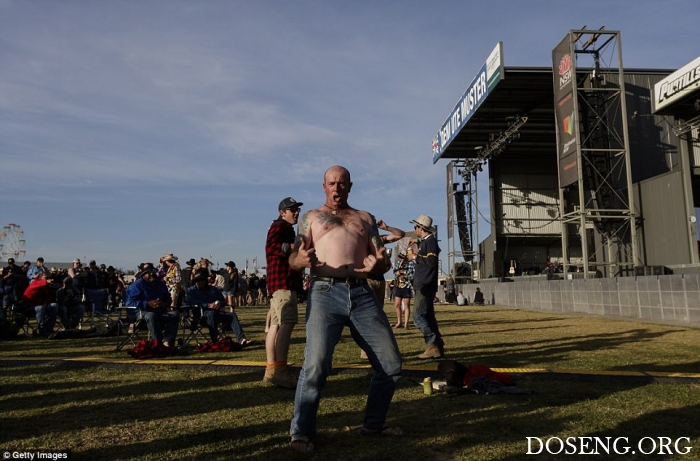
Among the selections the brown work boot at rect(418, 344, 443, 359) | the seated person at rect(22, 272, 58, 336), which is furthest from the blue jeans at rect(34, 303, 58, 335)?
the brown work boot at rect(418, 344, 443, 359)

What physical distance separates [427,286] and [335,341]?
4517 millimetres

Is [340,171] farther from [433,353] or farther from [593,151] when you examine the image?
[593,151]

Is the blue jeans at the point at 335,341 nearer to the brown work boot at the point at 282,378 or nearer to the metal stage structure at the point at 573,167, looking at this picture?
the brown work boot at the point at 282,378

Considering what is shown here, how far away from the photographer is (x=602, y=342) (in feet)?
32.2

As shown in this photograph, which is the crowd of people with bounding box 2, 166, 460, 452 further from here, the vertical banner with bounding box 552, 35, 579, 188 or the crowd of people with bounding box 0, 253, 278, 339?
the vertical banner with bounding box 552, 35, 579, 188

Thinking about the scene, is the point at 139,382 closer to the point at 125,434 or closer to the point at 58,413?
the point at 58,413

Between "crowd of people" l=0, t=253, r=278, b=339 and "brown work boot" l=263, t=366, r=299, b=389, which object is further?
"crowd of people" l=0, t=253, r=278, b=339

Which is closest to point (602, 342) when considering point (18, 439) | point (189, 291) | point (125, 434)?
point (189, 291)

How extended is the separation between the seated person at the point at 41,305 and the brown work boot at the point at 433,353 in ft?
28.2

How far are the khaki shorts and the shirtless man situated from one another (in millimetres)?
2162

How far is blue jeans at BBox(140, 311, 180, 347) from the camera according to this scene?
867 centimetres

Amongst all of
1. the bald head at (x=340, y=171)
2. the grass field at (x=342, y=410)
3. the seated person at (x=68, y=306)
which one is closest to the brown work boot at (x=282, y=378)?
the grass field at (x=342, y=410)

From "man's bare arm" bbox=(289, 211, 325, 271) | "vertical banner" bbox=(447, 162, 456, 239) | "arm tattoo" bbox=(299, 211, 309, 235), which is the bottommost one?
"man's bare arm" bbox=(289, 211, 325, 271)

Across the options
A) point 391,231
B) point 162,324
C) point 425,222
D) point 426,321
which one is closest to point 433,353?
point 426,321
